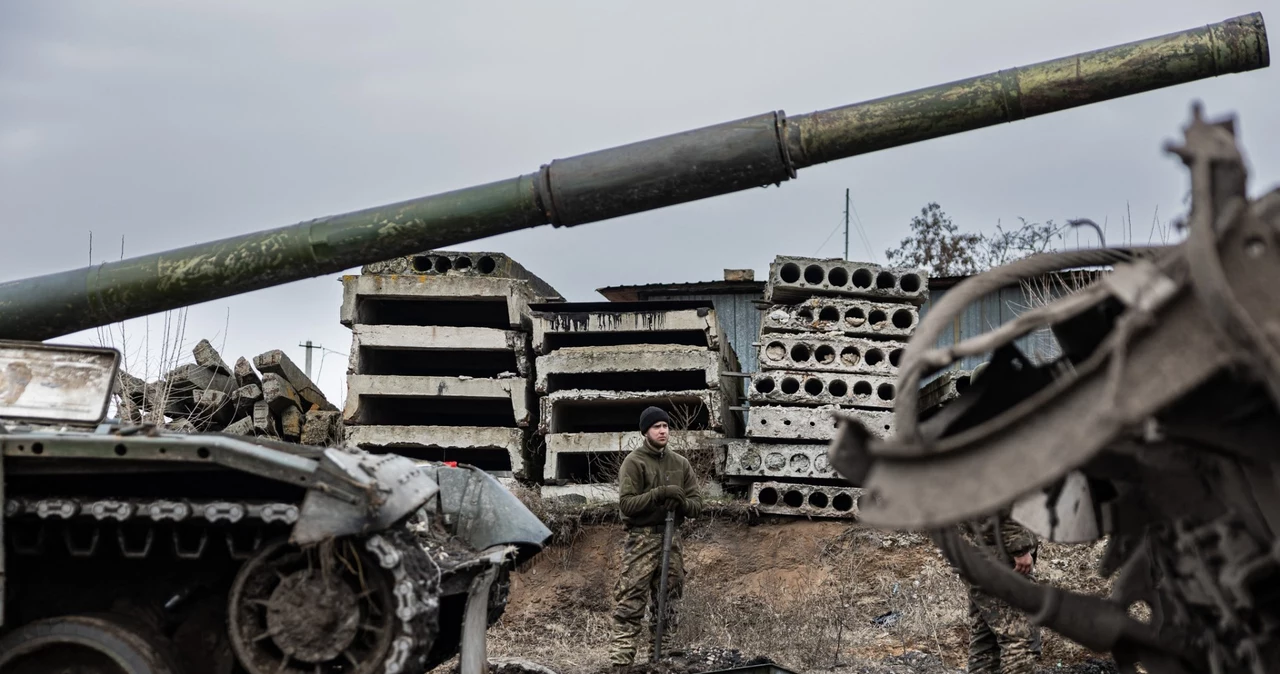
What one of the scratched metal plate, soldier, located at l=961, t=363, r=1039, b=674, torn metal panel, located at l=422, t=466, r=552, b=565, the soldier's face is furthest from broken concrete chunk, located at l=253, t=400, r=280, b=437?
soldier, located at l=961, t=363, r=1039, b=674

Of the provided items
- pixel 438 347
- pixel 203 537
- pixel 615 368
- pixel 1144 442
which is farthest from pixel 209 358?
pixel 1144 442

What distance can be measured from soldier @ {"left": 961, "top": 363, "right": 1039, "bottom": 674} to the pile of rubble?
7.14 metres

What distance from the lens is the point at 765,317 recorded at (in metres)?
12.5

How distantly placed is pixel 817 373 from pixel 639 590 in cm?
391

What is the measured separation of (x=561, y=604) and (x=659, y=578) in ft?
11.1

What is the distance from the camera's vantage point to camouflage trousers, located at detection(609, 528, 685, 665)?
28.6ft

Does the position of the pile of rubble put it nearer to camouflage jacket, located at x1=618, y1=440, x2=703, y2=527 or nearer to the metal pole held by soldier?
camouflage jacket, located at x1=618, y1=440, x2=703, y2=527

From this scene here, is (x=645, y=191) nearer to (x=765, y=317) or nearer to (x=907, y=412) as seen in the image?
(x=907, y=412)

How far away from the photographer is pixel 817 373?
482 inches

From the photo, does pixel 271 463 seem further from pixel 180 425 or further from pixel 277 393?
pixel 277 393

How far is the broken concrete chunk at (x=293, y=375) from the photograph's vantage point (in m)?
13.2

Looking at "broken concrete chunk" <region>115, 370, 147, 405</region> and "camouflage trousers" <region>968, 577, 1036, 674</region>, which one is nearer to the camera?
"camouflage trousers" <region>968, 577, 1036, 674</region>

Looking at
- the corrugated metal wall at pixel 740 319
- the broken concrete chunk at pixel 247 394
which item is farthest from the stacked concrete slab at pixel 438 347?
the corrugated metal wall at pixel 740 319

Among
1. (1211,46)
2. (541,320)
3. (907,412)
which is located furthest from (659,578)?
(907,412)
